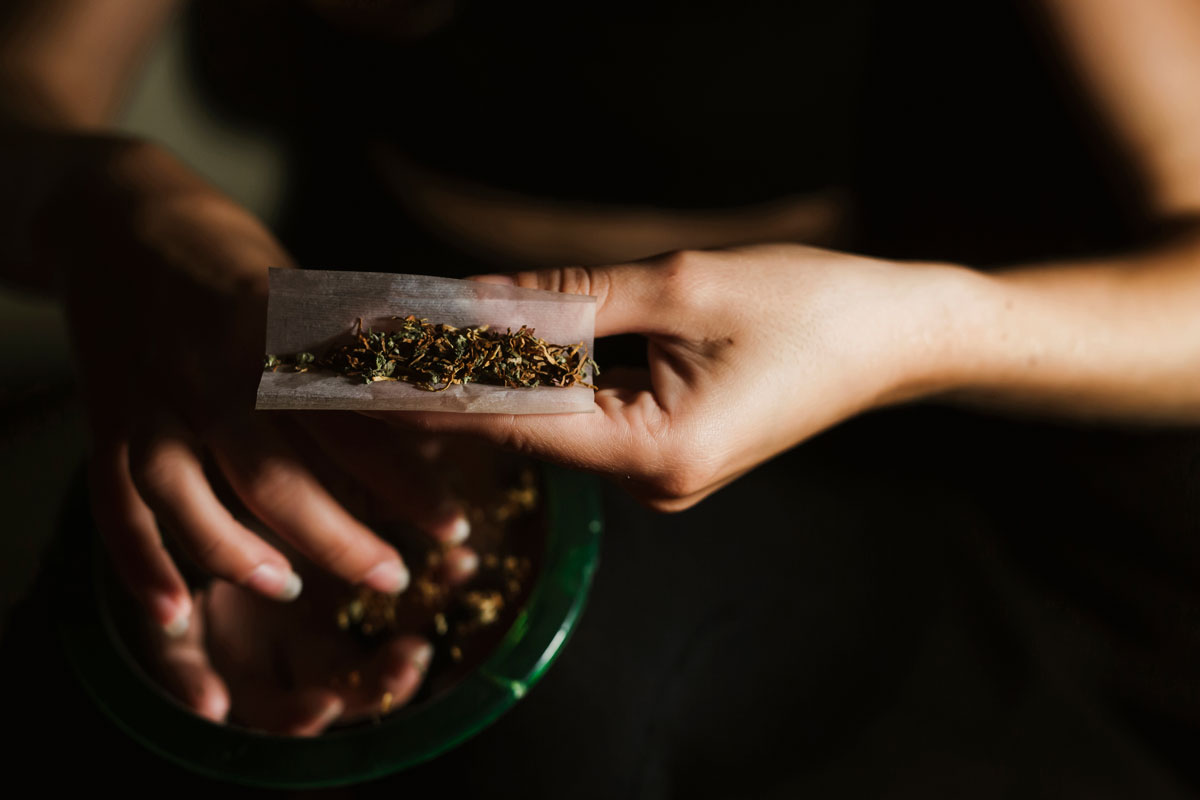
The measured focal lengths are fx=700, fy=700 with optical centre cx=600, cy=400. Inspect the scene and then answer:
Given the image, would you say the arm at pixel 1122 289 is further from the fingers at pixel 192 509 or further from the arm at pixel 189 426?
the fingers at pixel 192 509

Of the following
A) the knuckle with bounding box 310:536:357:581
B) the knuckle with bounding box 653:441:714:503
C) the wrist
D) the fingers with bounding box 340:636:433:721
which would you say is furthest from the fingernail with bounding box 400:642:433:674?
the wrist

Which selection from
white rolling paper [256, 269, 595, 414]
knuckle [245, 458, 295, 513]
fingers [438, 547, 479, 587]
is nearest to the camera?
white rolling paper [256, 269, 595, 414]

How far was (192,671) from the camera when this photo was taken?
0.75 m

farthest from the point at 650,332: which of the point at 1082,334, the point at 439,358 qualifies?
the point at 1082,334

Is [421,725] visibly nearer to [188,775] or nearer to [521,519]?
[521,519]

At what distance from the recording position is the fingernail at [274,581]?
72 centimetres

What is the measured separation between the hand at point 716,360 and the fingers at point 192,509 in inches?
10.2

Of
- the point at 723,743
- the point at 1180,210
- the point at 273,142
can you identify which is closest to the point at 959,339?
the point at 1180,210

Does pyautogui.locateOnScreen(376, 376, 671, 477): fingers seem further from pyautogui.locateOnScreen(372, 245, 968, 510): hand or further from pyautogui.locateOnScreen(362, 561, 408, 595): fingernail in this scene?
pyautogui.locateOnScreen(362, 561, 408, 595): fingernail

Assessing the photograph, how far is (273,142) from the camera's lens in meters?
1.53

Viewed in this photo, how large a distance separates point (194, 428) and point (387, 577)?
251 mm

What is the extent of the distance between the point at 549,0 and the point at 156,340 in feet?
2.15

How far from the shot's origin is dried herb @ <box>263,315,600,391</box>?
525 mm

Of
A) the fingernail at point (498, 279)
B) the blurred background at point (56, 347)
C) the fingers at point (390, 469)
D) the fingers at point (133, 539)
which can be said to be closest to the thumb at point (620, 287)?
the fingernail at point (498, 279)
